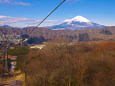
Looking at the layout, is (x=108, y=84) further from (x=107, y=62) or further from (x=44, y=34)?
(x=44, y=34)

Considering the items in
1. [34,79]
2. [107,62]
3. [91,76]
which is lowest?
[34,79]

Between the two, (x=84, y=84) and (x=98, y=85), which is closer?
(x=98, y=85)

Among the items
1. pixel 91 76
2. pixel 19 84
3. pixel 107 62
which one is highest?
pixel 107 62

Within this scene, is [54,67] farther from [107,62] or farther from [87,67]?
[107,62]

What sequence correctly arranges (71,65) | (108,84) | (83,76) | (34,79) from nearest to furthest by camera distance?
(108,84), (83,76), (34,79), (71,65)

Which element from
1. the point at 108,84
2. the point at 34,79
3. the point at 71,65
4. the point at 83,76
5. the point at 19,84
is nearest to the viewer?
the point at 108,84

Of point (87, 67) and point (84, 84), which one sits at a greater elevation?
point (87, 67)

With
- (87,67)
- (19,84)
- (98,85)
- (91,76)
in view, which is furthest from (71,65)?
(19,84)

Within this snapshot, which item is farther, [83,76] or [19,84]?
[19,84]

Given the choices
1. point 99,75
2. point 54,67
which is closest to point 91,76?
point 99,75
